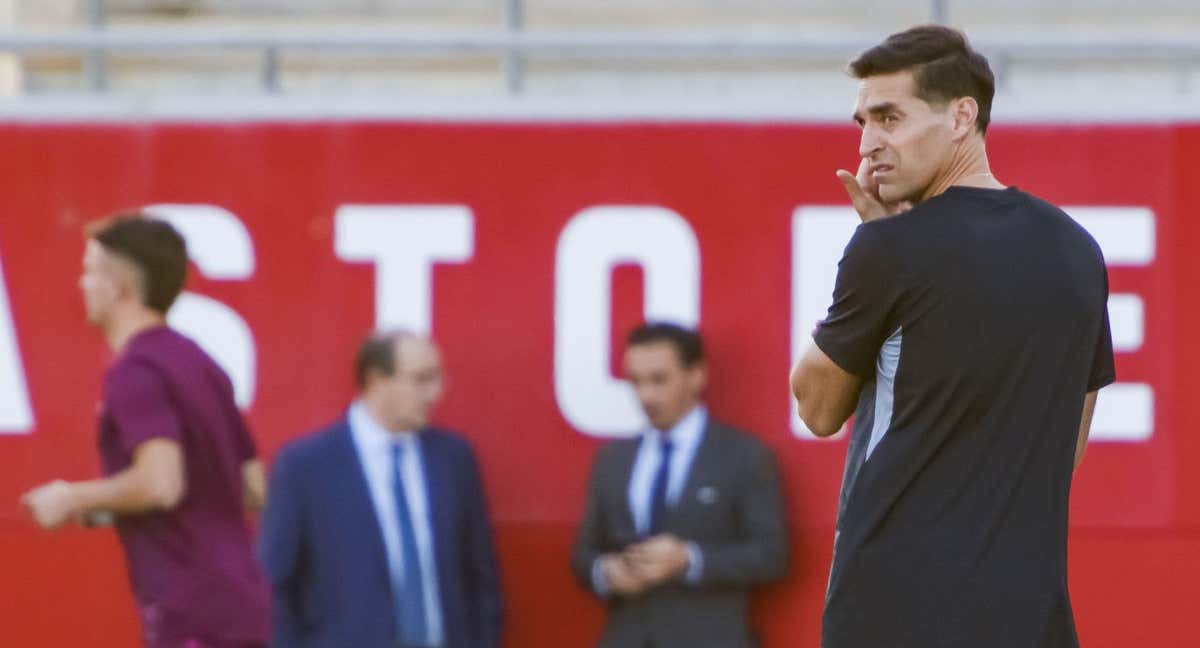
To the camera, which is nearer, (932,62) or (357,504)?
(932,62)

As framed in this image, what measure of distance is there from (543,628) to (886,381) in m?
3.49

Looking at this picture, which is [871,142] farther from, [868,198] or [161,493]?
[161,493]

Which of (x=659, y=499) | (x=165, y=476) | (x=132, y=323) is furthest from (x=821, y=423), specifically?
(x=659, y=499)

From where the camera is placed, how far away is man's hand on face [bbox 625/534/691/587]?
548 centimetres

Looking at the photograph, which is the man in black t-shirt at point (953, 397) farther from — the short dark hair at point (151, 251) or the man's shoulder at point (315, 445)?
the man's shoulder at point (315, 445)

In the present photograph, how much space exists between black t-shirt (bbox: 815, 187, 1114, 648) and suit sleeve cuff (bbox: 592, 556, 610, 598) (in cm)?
289

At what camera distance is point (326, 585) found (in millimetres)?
5500

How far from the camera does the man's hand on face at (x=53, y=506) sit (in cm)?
407

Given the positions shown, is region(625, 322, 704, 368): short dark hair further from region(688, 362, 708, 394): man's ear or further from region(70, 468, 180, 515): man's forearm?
region(70, 468, 180, 515): man's forearm

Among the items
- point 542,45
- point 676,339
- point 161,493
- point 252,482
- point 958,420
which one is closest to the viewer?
point 958,420

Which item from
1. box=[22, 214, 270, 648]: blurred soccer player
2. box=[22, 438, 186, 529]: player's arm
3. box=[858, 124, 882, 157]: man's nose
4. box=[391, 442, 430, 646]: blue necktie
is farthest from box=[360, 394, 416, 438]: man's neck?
box=[858, 124, 882, 157]: man's nose

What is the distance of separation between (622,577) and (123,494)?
188 cm

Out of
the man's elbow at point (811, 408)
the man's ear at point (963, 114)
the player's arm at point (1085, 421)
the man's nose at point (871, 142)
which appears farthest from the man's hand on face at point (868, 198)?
the player's arm at point (1085, 421)

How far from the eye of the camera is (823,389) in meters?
2.82
